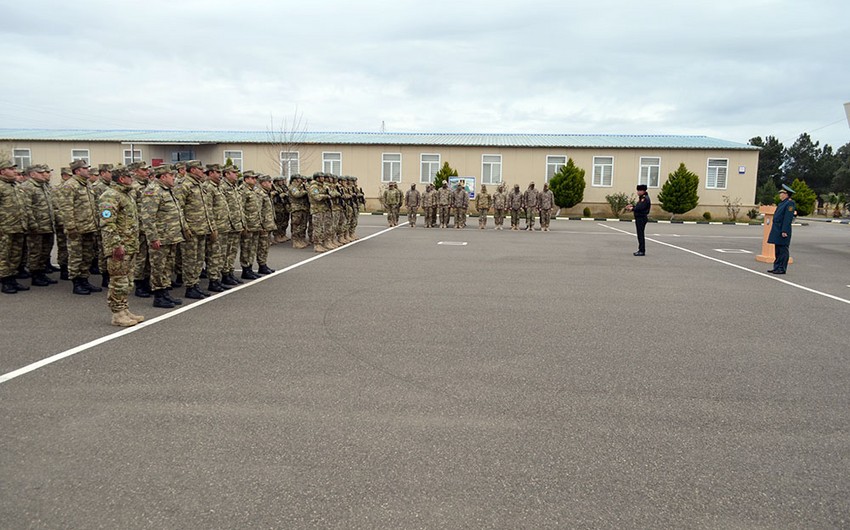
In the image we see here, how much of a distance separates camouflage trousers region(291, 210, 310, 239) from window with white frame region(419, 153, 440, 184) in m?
22.5

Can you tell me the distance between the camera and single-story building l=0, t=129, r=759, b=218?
118 feet

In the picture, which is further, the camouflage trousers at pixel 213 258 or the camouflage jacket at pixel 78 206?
the camouflage trousers at pixel 213 258

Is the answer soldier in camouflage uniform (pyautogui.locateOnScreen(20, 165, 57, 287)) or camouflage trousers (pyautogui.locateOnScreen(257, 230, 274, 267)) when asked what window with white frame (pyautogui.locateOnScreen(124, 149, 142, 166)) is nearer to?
soldier in camouflage uniform (pyautogui.locateOnScreen(20, 165, 57, 287))

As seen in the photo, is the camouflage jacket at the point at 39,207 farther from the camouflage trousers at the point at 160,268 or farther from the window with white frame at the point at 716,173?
the window with white frame at the point at 716,173

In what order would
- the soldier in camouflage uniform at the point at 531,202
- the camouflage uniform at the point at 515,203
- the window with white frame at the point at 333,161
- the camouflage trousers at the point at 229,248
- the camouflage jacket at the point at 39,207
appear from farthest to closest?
the window with white frame at the point at 333,161, the camouflage uniform at the point at 515,203, the soldier in camouflage uniform at the point at 531,202, the camouflage trousers at the point at 229,248, the camouflage jacket at the point at 39,207

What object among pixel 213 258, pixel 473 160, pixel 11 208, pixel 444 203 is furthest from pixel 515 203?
pixel 11 208

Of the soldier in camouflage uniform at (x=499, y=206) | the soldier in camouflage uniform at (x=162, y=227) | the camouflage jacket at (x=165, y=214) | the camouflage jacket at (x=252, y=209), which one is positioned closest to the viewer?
the soldier in camouflage uniform at (x=162, y=227)

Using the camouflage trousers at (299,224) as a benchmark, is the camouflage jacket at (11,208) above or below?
above

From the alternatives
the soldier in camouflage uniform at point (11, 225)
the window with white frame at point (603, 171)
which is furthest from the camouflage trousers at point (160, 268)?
the window with white frame at point (603, 171)

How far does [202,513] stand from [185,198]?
6289mm

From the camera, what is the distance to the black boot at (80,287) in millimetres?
8703

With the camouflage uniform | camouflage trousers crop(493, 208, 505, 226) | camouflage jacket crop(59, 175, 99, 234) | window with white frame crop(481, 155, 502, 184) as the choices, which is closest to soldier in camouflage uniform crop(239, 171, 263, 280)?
camouflage jacket crop(59, 175, 99, 234)

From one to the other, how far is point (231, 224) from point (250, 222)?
736 millimetres

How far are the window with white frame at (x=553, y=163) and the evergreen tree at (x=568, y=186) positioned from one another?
5.86 ft
